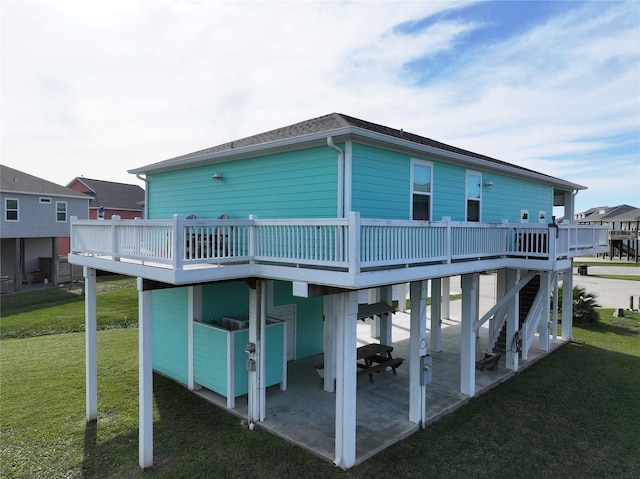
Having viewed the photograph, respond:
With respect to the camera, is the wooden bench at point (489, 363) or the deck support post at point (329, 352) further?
the wooden bench at point (489, 363)

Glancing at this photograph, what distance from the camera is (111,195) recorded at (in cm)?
3659

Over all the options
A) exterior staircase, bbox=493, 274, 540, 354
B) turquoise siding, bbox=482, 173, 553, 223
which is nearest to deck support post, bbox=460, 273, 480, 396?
turquoise siding, bbox=482, 173, 553, 223

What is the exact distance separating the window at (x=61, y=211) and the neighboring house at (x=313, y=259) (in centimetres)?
1693

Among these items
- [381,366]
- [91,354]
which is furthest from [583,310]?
[91,354]

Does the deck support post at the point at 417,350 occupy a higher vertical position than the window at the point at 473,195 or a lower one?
lower

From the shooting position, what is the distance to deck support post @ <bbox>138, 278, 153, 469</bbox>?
6.52 m

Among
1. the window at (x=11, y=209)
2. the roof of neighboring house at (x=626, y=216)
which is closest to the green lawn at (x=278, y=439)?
the window at (x=11, y=209)

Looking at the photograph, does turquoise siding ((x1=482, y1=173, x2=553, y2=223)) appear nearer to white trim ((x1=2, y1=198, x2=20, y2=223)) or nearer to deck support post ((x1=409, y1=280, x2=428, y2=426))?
deck support post ((x1=409, y1=280, x2=428, y2=426))

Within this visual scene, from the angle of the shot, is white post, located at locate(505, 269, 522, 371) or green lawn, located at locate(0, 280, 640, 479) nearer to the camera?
green lawn, located at locate(0, 280, 640, 479)

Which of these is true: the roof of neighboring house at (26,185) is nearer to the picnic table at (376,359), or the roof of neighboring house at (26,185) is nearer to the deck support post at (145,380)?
the deck support post at (145,380)

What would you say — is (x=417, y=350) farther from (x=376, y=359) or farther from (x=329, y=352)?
(x=376, y=359)

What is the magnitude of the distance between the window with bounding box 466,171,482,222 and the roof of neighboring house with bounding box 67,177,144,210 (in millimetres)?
31029

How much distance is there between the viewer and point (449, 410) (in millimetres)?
8711

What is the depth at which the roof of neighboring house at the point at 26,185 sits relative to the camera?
22.5m
